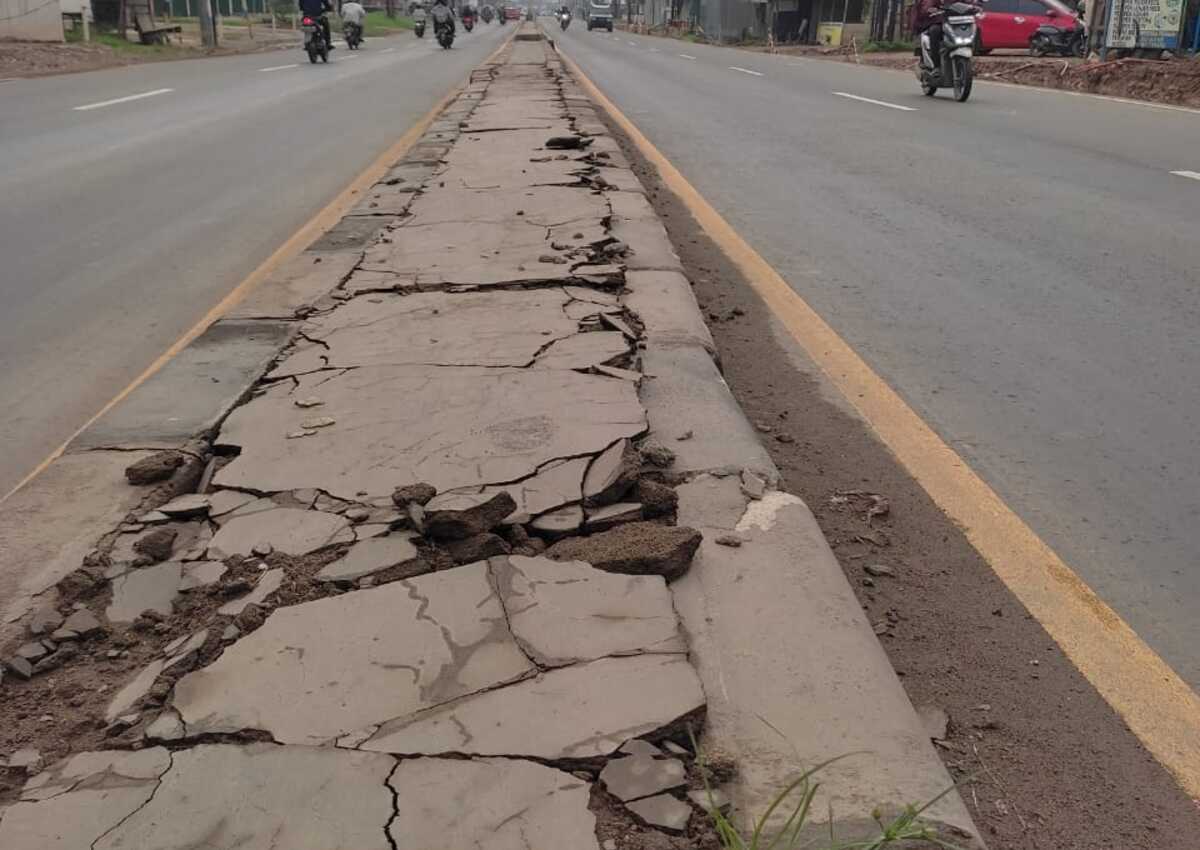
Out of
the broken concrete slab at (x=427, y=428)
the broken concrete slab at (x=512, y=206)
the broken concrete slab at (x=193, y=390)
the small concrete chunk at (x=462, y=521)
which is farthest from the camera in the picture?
the broken concrete slab at (x=512, y=206)

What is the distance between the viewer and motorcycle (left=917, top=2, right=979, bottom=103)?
1499cm

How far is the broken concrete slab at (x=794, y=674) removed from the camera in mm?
1913

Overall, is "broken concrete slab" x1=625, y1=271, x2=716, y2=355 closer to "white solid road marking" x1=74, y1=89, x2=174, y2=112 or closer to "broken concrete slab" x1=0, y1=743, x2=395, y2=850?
"broken concrete slab" x1=0, y1=743, x2=395, y2=850

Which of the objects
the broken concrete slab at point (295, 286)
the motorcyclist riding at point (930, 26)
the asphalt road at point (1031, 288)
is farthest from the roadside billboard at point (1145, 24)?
the broken concrete slab at point (295, 286)

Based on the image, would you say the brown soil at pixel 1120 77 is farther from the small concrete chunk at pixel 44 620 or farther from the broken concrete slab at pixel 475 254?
the small concrete chunk at pixel 44 620

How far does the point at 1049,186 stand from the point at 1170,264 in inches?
104

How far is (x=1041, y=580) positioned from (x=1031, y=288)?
3004mm

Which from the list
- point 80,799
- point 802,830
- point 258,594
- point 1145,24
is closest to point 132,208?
point 258,594

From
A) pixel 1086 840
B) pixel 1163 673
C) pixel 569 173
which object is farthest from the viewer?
pixel 569 173

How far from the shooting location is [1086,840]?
75.8 inches

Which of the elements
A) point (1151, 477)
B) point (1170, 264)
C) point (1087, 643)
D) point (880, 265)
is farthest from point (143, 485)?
point (1170, 264)

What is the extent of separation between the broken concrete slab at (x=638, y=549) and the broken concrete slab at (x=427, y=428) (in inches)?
16.0

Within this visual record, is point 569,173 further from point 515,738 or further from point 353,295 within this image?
point 515,738

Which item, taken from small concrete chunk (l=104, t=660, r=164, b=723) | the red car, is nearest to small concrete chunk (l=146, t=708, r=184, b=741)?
small concrete chunk (l=104, t=660, r=164, b=723)
